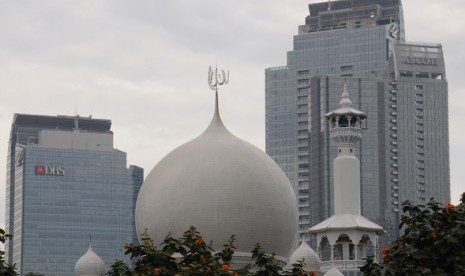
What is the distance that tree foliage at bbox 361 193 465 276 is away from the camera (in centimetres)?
3606

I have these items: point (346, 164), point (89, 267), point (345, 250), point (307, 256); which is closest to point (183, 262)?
point (307, 256)

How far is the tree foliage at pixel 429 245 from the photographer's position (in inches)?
1420

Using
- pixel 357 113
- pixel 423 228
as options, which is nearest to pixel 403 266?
pixel 423 228

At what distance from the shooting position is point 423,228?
3709 cm

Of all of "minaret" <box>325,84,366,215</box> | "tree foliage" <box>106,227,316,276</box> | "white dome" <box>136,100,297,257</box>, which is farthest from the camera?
"minaret" <box>325,84,366,215</box>

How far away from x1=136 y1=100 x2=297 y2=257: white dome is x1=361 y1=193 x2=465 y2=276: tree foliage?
81.8ft

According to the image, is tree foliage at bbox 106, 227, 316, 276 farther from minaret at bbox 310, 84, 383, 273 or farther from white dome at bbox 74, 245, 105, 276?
minaret at bbox 310, 84, 383, 273

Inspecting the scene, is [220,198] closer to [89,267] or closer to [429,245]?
[89,267]

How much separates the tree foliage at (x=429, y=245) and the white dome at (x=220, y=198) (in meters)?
24.9

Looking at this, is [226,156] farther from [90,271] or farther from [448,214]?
[448,214]

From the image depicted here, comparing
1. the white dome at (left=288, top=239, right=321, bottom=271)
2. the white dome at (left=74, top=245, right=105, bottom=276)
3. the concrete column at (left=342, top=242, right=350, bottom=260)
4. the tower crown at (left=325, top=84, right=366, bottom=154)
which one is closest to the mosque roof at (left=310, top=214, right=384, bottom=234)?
the concrete column at (left=342, top=242, right=350, bottom=260)

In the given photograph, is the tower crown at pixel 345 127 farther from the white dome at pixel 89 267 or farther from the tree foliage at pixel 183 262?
the tree foliage at pixel 183 262

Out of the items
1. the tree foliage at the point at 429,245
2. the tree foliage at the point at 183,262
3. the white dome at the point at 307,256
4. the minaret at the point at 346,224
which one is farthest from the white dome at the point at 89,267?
the tree foliage at the point at 429,245

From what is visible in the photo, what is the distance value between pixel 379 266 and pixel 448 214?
2.37 metres
